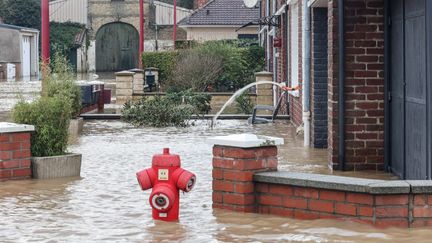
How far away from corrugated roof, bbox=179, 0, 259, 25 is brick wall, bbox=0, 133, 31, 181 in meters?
40.7

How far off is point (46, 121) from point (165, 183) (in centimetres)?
404

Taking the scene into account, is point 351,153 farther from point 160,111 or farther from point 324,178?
point 160,111

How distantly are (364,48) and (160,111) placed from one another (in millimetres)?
9604

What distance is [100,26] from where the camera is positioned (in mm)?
70938

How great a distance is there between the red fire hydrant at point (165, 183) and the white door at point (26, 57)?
2234 inches

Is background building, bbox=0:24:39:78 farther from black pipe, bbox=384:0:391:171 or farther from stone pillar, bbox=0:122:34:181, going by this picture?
black pipe, bbox=384:0:391:171

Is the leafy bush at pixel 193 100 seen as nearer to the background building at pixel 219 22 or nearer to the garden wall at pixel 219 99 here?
the garden wall at pixel 219 99

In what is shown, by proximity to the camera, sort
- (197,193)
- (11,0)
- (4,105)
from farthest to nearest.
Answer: (11,0), (4,105), (197,193)

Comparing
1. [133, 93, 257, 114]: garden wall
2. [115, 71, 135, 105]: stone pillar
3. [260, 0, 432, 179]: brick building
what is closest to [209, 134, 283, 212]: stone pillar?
[260, 0, 432, 179]: brick building

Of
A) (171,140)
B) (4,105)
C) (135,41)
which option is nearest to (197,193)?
(171,140)

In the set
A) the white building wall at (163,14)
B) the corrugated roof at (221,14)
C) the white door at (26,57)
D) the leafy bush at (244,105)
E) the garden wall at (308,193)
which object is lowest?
the garden wall at (308,193)

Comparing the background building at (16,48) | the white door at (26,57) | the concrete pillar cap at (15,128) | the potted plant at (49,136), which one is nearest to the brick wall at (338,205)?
the concrete pillar cap at (15,128)

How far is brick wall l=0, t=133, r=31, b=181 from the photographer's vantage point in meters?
13.0

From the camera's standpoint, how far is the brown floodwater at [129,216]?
30.4 feet
